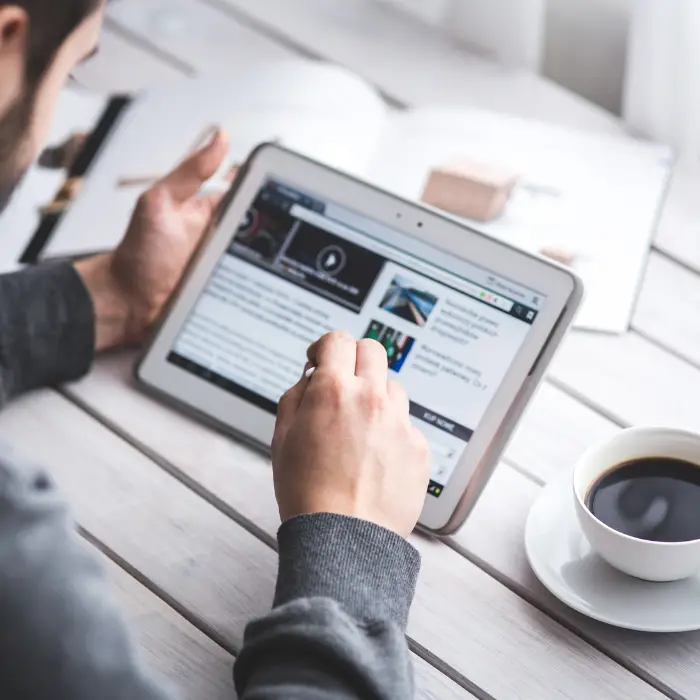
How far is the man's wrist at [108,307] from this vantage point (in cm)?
85

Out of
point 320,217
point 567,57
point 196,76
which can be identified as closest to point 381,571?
point 320,217

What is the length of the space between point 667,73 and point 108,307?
60 centimetres

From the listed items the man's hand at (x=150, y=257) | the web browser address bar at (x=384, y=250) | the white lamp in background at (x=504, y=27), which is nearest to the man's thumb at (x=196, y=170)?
the man's hand at (x=150, y=257)

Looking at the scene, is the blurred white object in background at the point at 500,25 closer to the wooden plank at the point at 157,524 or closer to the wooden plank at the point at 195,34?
the wooden plank at the point at 195,34

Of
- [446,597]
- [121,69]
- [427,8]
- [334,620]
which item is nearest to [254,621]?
[334,620]

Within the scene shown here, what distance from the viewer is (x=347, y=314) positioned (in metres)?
0.78

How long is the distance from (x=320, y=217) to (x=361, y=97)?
29 cm

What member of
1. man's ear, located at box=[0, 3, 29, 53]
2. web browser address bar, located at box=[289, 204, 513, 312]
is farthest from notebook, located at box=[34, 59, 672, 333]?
man's ear, located at box=[0, 3, 29, 53]

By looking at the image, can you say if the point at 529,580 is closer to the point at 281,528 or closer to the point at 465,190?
the point at 281,528

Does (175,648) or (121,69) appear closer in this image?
(175,648)

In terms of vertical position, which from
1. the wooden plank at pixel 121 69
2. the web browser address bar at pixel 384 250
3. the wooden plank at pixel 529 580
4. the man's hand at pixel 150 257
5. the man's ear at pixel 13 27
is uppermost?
the wooden plank at pixel 121 69

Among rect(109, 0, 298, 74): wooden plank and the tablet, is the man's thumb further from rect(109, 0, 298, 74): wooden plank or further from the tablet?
rect(109, 0, 298, 74): wooden plank

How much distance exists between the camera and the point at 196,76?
44.1 inches

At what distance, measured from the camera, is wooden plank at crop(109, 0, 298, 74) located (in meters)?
1.17
